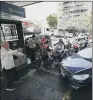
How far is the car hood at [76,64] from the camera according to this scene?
4.26 m

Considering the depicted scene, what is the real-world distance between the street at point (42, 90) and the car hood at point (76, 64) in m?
0.67

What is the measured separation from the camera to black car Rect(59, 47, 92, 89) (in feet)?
13.0

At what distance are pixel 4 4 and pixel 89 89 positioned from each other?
3665 mm

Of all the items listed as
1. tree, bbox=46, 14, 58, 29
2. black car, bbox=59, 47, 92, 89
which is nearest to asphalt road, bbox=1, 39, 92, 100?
black car, bbox=59, 47, 92, 89

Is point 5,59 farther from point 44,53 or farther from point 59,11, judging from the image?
point 59,11

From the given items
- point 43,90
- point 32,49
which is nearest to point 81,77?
point 43,90

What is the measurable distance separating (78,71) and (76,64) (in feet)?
1.35

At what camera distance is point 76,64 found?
14.9ft

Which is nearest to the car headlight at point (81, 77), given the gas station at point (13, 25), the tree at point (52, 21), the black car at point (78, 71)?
the black car at point (78, 71)

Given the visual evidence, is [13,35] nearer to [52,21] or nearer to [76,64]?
[76,64]

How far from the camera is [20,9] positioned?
233 inches

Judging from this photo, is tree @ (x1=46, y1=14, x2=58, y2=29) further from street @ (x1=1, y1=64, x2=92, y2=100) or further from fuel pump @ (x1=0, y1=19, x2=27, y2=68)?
street @ (x1=1, y1=64, x2=92, y2=100)

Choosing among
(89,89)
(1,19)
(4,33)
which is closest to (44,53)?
(4,33)

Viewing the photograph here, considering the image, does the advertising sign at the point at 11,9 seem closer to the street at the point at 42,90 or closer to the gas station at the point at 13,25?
the gas station at the point at 13,25
